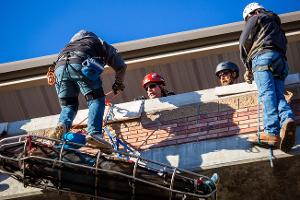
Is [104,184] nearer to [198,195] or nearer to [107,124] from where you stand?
[198,195]

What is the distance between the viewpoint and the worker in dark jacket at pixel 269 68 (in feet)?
20.6

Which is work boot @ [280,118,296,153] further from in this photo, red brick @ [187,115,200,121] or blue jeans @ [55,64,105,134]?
blue jeans @ [55,64,105,134]

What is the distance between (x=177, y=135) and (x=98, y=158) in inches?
79.0

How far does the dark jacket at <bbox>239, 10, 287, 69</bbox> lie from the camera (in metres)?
7.02

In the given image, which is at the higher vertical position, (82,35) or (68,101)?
(82,35)

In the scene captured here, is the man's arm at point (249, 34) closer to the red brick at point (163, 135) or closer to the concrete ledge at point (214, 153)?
the concrete ledge at point (214, 153)

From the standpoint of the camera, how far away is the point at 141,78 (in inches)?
452

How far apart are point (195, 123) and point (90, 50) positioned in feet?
5.46

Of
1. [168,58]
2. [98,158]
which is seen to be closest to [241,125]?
[98,158]

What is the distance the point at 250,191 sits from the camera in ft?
21.7

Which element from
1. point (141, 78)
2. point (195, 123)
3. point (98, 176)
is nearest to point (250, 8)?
point (195, 123)

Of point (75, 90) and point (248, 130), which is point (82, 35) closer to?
point (75, 90)

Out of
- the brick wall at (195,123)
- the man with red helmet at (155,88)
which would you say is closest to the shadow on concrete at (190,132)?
the brick wall at (195,123)

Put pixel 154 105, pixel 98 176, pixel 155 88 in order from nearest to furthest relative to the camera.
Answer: pixel 98 176 → pixel 154 105 → pixel 155 88
